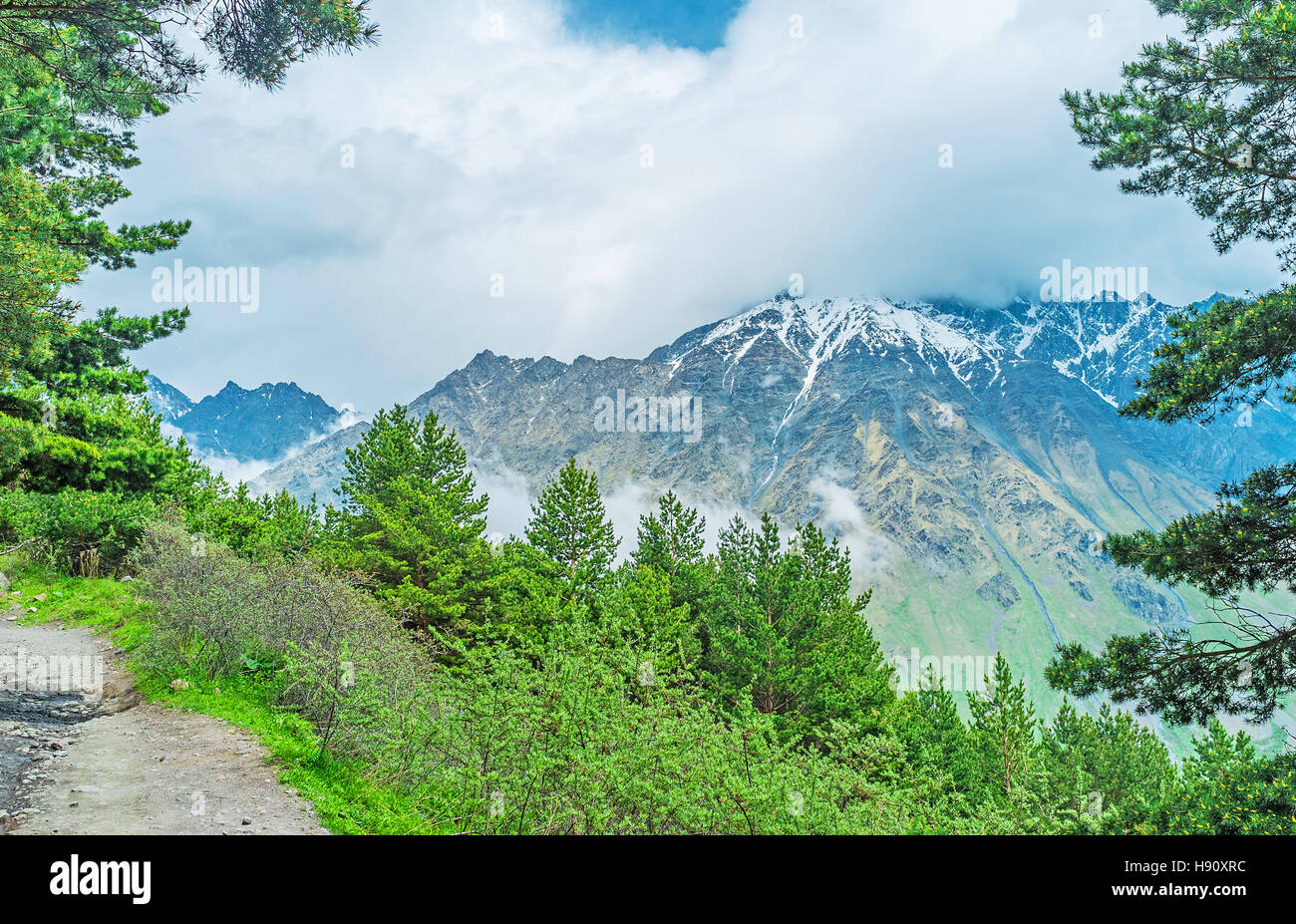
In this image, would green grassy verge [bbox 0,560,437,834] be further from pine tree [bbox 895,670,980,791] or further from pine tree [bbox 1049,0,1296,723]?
pine tree [bbox 895,670,980,791]

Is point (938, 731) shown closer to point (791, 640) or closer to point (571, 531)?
point (791, 640)

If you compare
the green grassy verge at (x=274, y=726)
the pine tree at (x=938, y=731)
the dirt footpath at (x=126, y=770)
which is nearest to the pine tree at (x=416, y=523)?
the green grassy verge at (x=274, y=726)

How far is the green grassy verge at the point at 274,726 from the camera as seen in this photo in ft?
24.0

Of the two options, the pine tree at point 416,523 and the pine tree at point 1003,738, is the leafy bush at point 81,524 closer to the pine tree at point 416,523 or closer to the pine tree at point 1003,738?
the pine tree at point 416,523

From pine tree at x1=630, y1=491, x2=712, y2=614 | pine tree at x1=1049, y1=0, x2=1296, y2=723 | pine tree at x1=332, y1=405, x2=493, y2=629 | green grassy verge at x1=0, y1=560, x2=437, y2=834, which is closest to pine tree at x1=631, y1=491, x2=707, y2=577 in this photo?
pine tree at x1=630, y1=491, x2=712, y2=614

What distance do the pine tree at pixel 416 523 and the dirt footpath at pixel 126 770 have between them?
1181 cm

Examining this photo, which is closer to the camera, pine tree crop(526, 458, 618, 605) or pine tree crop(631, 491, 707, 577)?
pine tree crop(526, 458, 618, 605)

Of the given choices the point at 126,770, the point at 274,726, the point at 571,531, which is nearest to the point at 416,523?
the point at 571,531

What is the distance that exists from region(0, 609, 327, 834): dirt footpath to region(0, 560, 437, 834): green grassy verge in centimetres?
19

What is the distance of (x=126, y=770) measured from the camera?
7863 mm

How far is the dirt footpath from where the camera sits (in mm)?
6410
